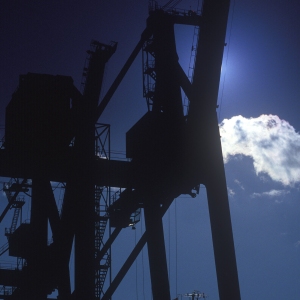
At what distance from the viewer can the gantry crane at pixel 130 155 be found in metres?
19.4

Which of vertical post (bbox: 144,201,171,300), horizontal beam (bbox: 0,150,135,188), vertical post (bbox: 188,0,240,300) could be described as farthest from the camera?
vertical post (bbox: 144,201,171,300)

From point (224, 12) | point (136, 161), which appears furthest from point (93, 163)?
point (224, 12)

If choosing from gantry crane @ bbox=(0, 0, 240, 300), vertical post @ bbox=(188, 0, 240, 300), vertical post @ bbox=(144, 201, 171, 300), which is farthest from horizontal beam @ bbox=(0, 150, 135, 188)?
vertical post @ bbox=(188, 0, 240, 300)

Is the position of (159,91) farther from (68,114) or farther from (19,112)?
(19,112)

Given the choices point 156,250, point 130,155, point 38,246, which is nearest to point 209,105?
point 130,155

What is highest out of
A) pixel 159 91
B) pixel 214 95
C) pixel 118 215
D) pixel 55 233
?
pixel 159 91

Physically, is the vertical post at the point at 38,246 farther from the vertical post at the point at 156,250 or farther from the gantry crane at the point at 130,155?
the vertical post at the point at 156,250

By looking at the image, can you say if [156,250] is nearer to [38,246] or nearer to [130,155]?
[130,155]

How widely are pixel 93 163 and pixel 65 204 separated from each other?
9.12ft

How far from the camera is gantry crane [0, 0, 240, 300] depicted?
63.7 ft

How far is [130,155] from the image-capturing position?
2314cm

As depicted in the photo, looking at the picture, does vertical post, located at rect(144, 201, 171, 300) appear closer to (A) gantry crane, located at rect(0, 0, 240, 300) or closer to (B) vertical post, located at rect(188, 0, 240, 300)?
(A) gantry crane, located at rect(0, 0, 240, 300)

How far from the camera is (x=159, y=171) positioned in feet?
72.0

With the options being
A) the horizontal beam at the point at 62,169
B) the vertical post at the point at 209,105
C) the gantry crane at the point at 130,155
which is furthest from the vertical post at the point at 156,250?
the vertical post at the point at 209,105
